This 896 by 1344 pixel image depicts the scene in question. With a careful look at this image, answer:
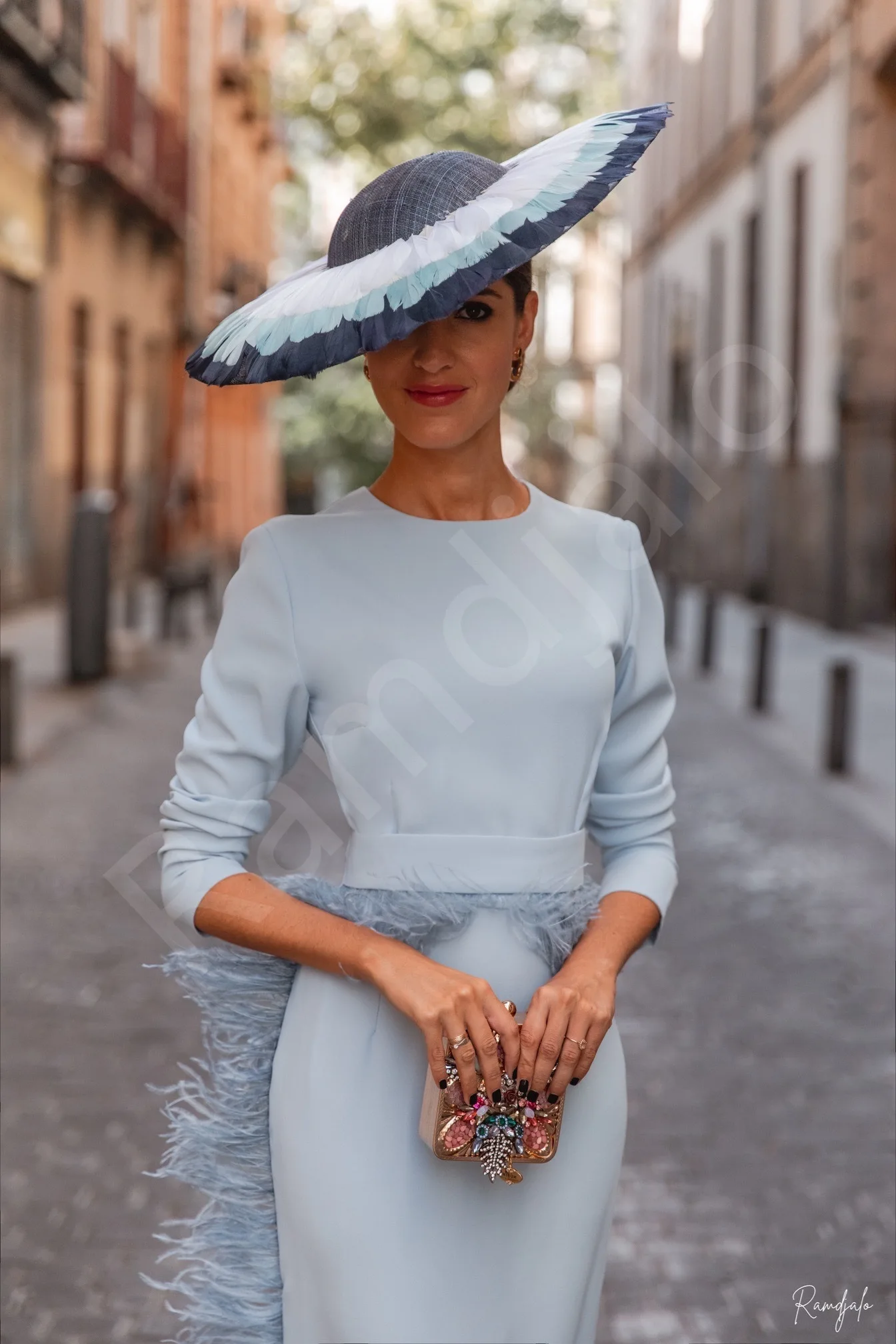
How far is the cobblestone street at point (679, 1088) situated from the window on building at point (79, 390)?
13966 mm

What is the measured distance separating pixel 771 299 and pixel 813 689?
10.6 meters

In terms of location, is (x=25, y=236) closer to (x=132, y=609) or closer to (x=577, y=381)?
(x=132, y=609)

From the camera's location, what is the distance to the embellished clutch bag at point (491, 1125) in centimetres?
166

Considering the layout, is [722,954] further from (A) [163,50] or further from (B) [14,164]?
(A) [163,50]

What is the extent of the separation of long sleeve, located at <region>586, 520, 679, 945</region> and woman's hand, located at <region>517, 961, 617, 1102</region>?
24cm

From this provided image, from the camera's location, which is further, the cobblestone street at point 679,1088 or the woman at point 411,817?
the cobblestone street at point 679,1088

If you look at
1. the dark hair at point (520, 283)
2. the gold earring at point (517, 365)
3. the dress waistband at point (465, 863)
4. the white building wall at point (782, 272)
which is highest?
the white building wall at point (782, 272)

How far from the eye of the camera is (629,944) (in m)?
1.84

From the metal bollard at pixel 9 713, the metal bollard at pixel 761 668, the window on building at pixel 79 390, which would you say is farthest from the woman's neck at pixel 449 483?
the window on building at pixel 79 390

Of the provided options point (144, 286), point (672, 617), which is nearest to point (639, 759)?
point (672, 617)

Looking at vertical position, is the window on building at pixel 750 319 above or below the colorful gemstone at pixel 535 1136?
above

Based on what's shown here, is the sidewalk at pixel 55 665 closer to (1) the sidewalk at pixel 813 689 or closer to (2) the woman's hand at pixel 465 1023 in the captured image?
(1) the sidewalk at pixel 813 689

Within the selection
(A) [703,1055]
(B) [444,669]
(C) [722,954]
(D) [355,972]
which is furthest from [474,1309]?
(C) [722,954]

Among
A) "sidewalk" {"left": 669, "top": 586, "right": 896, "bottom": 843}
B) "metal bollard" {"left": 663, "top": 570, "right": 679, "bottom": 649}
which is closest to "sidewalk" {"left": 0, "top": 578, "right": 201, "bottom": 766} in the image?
"sidewalk" {"left": 669, "top": 586, "right": 896, "bottom": 843}
